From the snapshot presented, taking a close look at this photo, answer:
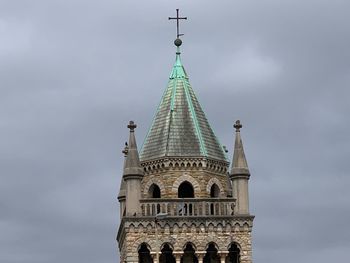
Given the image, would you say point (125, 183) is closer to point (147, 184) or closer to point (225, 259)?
point (147, 184)

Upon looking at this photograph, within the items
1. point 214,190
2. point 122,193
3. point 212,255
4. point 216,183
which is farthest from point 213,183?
point 122,193

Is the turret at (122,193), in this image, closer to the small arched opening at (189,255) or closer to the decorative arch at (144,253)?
the decorative arch at (144,253)

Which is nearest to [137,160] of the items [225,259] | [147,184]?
[147,184]

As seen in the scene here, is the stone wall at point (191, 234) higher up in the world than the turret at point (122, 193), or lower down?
lower down

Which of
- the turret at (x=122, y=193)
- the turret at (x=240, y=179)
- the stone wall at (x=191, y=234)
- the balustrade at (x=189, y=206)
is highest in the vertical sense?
the turret at (x=122, y=193)

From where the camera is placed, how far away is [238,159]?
220ft

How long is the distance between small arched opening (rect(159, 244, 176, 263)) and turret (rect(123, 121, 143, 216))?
2068mm

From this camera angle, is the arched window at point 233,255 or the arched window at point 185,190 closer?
the arched window at point 233,255

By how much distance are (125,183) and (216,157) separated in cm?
451

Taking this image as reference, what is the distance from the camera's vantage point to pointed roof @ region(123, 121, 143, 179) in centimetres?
6656

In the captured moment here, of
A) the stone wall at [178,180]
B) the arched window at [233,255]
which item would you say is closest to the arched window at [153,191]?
the stone wall at [178,180]

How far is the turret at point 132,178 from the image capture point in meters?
66.2

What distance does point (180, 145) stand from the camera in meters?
68.2

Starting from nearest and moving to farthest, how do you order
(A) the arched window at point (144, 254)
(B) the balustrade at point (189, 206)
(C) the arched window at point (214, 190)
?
1. (A) the arched window at point (144, 254)
2. (B) the balustrade at point (189, 206)
3. (C) the arched window at point (214, 190)
